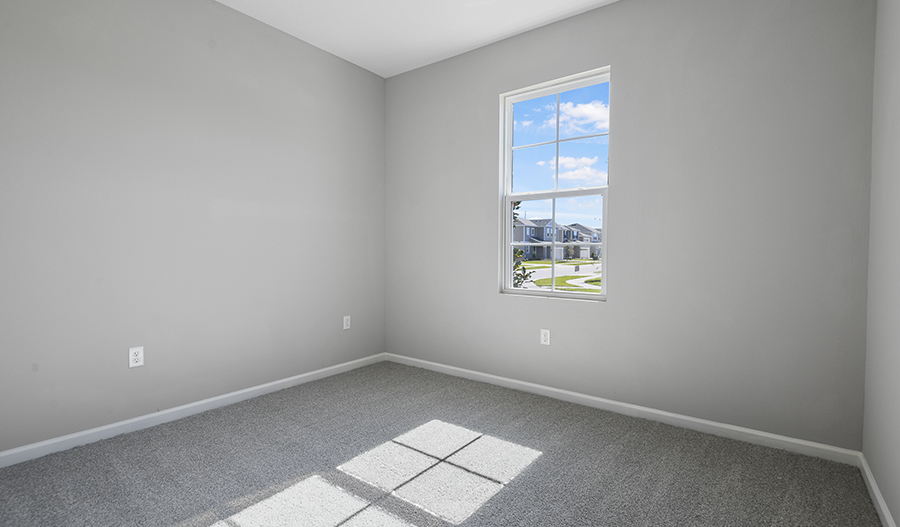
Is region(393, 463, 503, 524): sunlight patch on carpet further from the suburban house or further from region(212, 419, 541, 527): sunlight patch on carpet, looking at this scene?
the suburban house

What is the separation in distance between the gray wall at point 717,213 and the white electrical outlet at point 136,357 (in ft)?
7.72

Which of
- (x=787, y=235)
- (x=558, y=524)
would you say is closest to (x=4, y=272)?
(x=558, y=524)


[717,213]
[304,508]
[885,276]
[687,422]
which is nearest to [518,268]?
[717,213]

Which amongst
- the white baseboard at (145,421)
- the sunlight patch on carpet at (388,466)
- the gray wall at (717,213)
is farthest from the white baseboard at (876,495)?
the white baseboard at (145,421)

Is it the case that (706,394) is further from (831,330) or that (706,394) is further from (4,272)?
(4,272)

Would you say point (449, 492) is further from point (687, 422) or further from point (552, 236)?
point (552, 236)

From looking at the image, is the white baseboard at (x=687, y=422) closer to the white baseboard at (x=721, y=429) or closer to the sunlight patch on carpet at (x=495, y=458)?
the white baseboard at (x=721, y=429)

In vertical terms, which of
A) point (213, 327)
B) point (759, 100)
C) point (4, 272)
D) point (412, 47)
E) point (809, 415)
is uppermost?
point (412, 47)

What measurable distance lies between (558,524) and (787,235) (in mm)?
1911

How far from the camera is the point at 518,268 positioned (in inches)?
141

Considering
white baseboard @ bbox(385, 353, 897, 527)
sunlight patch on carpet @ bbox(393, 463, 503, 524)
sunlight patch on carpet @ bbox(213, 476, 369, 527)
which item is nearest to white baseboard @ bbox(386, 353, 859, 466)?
white baseboard @ bbox(385, 353, 897, 527)

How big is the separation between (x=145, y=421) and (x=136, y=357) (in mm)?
386

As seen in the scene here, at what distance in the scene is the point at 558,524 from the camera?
1794 mm

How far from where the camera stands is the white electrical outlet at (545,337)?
334 cm
